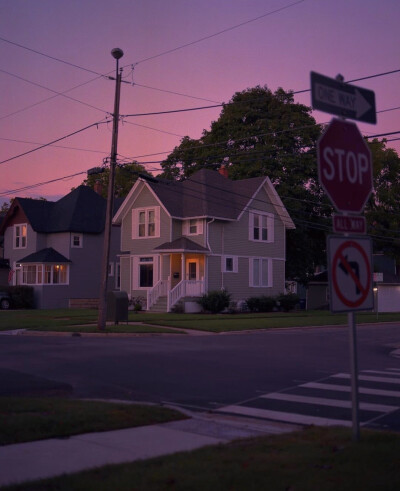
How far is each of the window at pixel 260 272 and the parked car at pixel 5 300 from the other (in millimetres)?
17473

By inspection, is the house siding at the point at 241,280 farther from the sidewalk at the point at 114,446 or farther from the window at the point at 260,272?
the sidewalk at the point at 114,446

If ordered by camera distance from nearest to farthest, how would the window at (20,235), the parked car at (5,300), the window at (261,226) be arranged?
the window at (261,226) → the parked car at (5,300) → the window at (20,235)

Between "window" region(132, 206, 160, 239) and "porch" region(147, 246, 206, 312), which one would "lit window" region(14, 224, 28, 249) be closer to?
"window" region(132, 206, 160, 239)

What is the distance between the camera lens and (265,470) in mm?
6109

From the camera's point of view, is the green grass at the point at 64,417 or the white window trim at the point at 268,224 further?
the white window trim at the point at 268,224

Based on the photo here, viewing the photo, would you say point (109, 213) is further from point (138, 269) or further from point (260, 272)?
point (260, 272)

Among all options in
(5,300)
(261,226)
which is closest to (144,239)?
(261,226)

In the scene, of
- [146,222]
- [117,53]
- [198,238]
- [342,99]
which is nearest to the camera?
[342,99]

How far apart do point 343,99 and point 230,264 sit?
35.0 m

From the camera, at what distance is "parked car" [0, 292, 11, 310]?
45.8m

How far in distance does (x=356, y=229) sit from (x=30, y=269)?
44.2m

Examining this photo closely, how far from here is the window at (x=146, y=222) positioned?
1646 inches

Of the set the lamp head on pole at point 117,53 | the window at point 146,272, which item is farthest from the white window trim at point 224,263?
the lamp head on pole at point 117,53

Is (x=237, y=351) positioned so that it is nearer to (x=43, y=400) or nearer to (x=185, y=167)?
(x=43, y=400)
